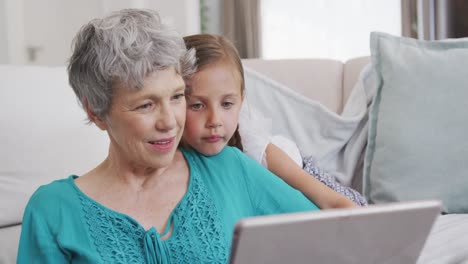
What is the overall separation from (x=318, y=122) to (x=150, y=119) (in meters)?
1.11

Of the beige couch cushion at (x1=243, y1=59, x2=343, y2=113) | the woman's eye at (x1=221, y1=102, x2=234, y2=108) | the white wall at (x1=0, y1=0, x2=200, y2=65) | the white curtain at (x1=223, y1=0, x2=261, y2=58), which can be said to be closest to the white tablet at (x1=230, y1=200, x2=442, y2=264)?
the woman's eye at (x1=221, y1=102, x2=234, y2=108)

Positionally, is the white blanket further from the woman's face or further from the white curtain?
the white curtain

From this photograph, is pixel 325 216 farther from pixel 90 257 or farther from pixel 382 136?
pixel 382 136

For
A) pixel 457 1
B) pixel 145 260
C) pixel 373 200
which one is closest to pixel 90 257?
pixel 145 260

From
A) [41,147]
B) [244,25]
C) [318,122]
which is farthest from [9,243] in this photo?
[244,25]

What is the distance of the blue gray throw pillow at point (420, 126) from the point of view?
180 cm

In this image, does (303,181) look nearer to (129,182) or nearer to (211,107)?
(211,107)

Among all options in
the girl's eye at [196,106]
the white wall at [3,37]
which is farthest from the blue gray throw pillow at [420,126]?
the white wall at [3,37]

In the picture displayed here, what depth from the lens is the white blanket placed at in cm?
200

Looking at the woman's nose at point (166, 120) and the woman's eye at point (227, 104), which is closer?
the woman's nose at point (166, 120)

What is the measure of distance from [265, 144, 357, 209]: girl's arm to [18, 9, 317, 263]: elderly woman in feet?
1.00

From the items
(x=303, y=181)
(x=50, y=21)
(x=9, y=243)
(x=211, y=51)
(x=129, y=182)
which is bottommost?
(x=9, y=243)

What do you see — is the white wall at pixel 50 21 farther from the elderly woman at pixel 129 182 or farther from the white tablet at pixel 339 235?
the white tablet at pixel 339 235

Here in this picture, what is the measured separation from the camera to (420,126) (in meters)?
1.83
